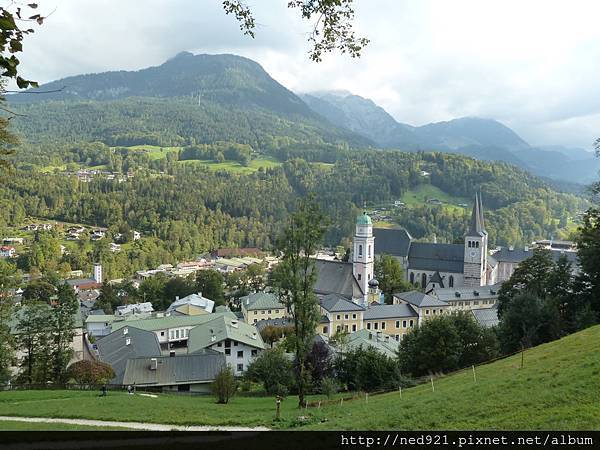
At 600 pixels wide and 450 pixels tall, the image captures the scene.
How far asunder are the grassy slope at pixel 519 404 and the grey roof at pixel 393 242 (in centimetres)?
6953

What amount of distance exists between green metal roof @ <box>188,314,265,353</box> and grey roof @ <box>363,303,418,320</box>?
14.6 metres

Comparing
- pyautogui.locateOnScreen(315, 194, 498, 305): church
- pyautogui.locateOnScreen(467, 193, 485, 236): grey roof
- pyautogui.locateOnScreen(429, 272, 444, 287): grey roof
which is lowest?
pyautogui.locateOnScreen(429, 272, 444, 287): grey roof

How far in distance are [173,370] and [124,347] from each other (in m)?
7.54

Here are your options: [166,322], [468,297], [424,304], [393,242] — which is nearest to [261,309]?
[166,322]

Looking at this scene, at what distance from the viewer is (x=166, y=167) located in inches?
7451

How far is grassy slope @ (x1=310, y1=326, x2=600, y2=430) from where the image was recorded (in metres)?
10.4

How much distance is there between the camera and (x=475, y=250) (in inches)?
3031

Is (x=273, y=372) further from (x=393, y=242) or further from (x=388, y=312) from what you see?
(x=393, y=242)

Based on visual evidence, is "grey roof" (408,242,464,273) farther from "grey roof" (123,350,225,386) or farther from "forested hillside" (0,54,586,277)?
"grey roof" (123,350,225,386)

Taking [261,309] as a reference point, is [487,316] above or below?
above

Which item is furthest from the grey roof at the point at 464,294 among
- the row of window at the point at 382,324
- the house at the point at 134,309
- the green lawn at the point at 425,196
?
the green lawn at the point at 425,196

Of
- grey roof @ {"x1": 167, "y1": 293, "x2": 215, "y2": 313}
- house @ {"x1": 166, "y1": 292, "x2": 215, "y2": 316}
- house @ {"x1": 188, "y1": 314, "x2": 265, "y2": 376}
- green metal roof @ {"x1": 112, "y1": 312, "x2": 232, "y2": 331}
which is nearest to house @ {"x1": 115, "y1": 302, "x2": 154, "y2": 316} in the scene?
grey roof @ {"x1": 167, "y1": 293, "x2": 215, "y2": 313}

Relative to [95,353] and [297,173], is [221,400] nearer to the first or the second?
[95,353]

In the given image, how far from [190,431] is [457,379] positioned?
10189mm
